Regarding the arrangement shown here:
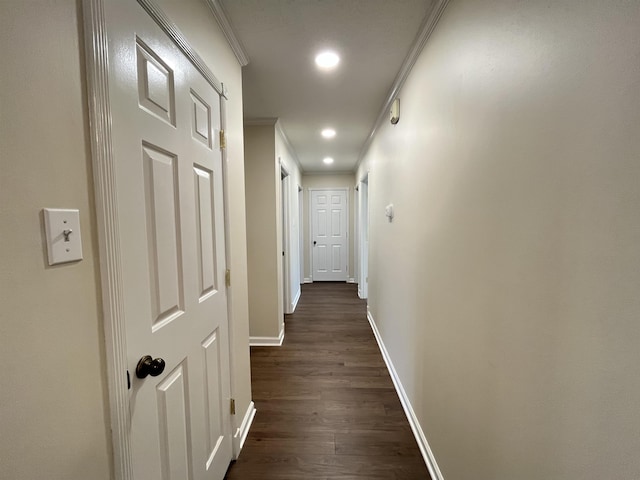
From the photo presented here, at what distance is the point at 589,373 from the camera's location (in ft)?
1.89

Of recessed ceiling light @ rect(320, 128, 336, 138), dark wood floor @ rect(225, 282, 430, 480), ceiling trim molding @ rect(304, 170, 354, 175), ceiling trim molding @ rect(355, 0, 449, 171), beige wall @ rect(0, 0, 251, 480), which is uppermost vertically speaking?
recessed ceiling light @ rect(320, 128, 336, 138)

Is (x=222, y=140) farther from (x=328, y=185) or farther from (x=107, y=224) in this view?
(x=328, y=185)

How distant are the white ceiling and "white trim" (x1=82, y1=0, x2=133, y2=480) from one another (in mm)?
943

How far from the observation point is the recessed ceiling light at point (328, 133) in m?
3.14

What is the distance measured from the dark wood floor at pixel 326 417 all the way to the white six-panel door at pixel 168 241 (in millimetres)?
386

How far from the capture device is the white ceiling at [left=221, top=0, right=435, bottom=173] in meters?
1.34

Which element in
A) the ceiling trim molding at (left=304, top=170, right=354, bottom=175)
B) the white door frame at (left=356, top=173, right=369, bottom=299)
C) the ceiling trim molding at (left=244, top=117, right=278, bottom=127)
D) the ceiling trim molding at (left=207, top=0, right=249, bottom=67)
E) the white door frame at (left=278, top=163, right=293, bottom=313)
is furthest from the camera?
the ceiling trim molding at (left=304, top=170, right=354, bottom=175)

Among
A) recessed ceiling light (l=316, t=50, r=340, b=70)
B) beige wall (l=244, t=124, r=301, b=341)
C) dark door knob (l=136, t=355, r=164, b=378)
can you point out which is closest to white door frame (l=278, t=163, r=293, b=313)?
beige wall (l=244, t=124, r=301, b=341)

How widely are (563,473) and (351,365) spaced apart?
6.61ft

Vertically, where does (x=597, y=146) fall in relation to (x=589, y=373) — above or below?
above

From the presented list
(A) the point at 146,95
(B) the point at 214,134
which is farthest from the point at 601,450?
(B) the point at 214,134

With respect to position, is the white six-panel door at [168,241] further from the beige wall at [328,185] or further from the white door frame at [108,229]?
the beige wall at [328,185]

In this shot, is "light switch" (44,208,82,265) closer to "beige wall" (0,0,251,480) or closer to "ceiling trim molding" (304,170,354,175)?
"beige wall" (0,0,251,480)

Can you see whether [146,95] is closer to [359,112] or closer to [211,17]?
[211,17]
